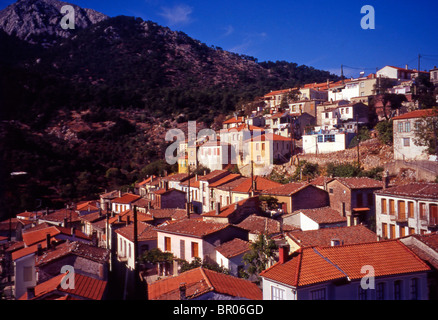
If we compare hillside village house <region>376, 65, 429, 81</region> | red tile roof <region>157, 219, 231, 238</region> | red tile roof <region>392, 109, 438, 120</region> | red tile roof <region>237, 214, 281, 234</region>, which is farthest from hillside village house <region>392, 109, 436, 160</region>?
hillside village house <region>376, 65, 429, 81</region>

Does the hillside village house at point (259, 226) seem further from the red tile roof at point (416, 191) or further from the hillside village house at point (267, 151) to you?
the hillside village house at point (267, 151)

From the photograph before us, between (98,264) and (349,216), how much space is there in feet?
27.5

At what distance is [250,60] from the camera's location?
96.5m

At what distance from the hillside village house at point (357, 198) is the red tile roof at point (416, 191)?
1.70 metres

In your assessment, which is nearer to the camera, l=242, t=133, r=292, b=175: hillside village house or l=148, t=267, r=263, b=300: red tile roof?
l=148, t=267, r=263, b=300: red tile roof

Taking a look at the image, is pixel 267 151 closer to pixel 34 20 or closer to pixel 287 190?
pixel 287 190

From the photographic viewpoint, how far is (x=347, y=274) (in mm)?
7105

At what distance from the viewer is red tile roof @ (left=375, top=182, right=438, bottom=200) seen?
11.5 metres

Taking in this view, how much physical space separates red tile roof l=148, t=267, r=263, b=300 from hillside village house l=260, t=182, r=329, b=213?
780 cm

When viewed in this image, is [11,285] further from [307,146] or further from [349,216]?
[307,146]

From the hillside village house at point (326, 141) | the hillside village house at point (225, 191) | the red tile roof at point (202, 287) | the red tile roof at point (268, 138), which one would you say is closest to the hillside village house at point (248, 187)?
the hillside village house at point (225, 191)

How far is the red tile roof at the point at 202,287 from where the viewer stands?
7.30 metres

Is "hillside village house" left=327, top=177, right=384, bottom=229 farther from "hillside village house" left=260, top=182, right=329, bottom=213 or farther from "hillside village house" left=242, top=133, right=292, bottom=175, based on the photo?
"hillside village house" left=242, top=133, right=292, bottom=175
